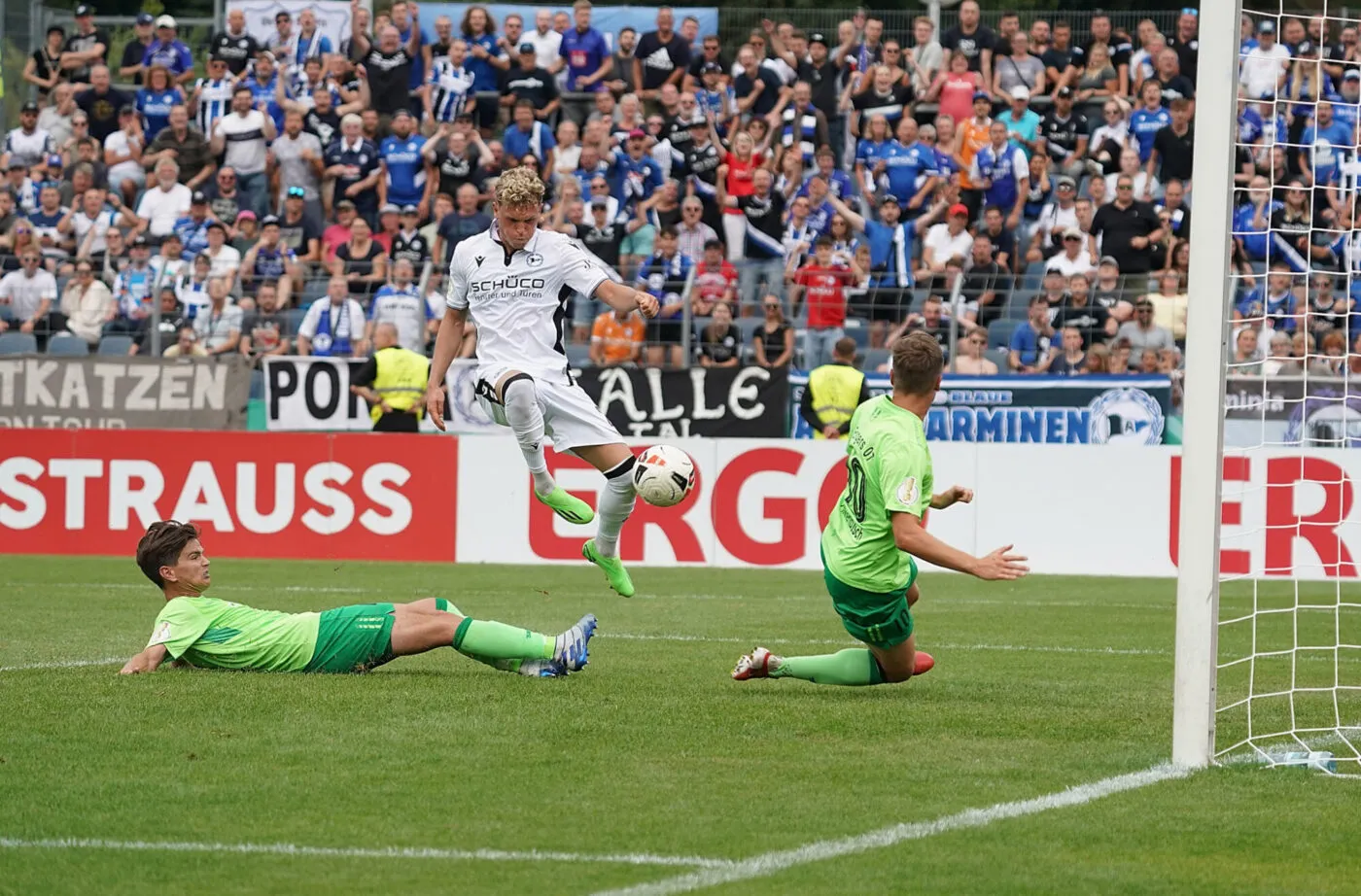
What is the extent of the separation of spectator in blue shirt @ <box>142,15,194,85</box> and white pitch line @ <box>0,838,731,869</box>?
2217cm

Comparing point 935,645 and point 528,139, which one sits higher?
point 528,139

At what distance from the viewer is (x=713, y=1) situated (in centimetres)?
3406

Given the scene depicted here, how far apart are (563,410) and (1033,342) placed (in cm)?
991

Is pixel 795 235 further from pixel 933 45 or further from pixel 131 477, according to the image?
pixel 131 477

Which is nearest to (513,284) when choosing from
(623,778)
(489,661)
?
(489,661)

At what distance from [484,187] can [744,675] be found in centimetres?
1555

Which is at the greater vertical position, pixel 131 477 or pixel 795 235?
pixel 795 235

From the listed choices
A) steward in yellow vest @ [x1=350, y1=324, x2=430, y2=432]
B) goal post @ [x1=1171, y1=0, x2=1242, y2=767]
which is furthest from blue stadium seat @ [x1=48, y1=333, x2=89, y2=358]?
goal post @ [x1=1171, y1=0, x2=1242, y2=767]

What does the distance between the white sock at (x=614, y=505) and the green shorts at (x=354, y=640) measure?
194 centimetres

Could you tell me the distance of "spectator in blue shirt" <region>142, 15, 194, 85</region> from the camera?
84.8 ft

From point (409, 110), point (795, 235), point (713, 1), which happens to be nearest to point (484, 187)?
point (409, 110)

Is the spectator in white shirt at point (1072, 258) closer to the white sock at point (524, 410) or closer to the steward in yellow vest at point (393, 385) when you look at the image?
the steward in yellow vest at point (393, 385)

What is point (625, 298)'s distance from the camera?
9.32m

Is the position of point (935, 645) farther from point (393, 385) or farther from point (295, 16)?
point (295, 16)
